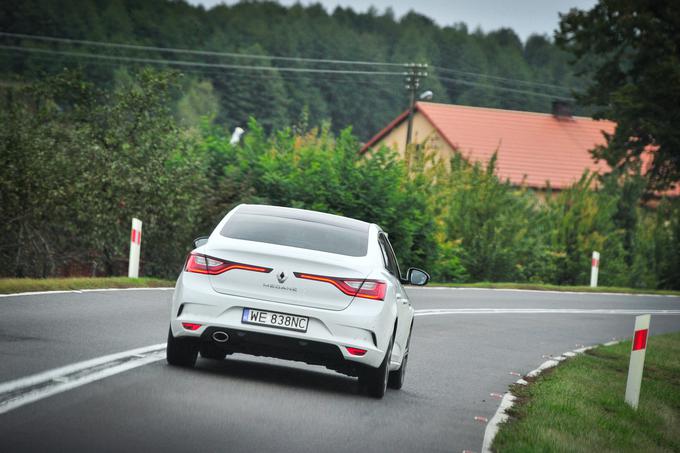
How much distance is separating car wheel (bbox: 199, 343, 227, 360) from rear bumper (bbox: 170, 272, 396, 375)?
Result: 0.19 m

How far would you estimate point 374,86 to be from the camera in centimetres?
11956

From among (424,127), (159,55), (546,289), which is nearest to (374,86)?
(159,55)

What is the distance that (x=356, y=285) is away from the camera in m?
9.99

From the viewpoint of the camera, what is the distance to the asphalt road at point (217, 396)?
731cm

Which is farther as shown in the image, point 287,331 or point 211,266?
point 211,266

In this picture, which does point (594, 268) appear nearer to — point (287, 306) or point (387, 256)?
point (387, 256)

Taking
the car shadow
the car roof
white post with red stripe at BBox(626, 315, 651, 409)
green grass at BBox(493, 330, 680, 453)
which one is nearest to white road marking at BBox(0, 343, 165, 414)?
the car shadow

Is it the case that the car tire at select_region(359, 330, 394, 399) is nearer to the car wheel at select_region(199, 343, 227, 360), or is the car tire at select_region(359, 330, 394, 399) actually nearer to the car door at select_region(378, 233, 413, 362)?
the car door at select_region(378, 233, 413, 362)

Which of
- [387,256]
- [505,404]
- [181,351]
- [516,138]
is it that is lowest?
[505,404]

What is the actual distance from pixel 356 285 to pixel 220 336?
117cm

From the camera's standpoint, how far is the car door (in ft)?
36.2

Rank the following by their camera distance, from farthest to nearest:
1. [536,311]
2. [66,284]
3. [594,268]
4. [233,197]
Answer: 1. [594,268]
2. [233,197]
3. [536,311]
4. [66,284]

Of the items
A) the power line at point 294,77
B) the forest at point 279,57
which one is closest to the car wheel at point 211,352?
the forest at point 279,57

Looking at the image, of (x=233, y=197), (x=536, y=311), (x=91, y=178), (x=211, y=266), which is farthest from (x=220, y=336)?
(x=233, y=197)
